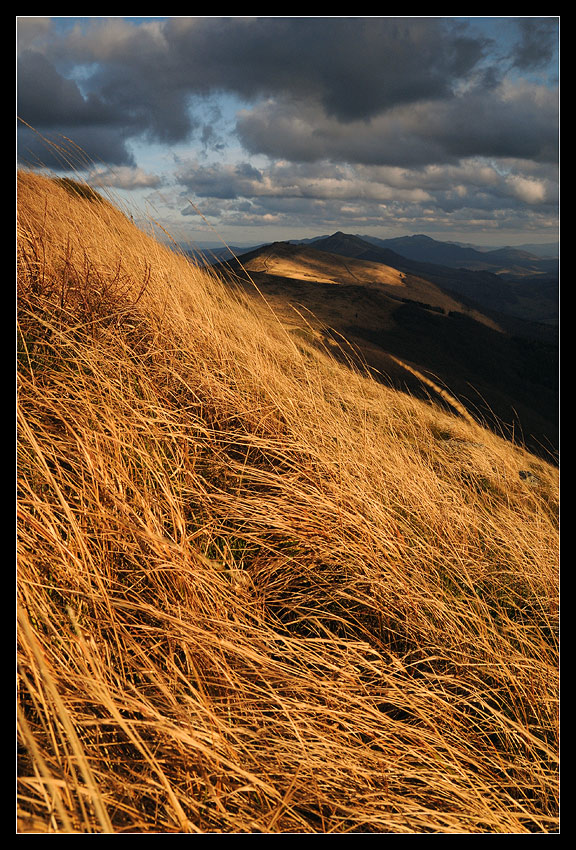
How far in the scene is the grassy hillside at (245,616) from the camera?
35.4 inches

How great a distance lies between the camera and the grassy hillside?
899 millimetres

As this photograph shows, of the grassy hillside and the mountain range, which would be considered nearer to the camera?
the grassy hillside

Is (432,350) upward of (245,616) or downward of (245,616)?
upward

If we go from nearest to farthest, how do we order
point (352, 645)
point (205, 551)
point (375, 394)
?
point (352, 645)
point (205, 551)
point (375, 394)

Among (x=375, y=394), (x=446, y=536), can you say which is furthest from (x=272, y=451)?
(x=375, y=394)

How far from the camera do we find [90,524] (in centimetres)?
125

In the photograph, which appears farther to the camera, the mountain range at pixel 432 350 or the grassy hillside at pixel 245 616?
the mountain range at pixel 432 350

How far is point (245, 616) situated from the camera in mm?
1260

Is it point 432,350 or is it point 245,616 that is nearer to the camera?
point 245,616
